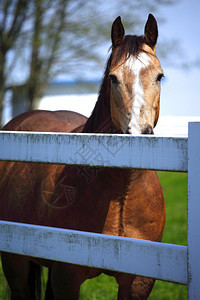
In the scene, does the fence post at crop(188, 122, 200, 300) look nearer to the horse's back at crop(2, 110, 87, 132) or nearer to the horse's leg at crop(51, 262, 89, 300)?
the horse's leg at crop(51, 262, 89, 300)

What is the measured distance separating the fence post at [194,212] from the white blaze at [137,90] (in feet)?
1.55

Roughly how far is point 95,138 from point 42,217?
0.96m

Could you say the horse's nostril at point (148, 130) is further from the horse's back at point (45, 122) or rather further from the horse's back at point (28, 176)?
the horse's back at point (45, 122)

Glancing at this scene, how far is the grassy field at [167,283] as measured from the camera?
3211 millimetres

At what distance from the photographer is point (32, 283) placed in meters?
3.00

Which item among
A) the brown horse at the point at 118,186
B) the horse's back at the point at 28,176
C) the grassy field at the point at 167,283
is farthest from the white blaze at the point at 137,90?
the grassy field at the point at 167,283

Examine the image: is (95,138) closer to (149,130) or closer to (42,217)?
(149,130)

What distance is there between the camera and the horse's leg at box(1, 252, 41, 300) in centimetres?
265

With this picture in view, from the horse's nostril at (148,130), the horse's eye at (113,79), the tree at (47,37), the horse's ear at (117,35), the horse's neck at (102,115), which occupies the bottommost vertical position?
the horse's nostril at (148,130)

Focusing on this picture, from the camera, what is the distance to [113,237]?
4.72 ft

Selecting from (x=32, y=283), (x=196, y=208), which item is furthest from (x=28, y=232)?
(x=32, y=283)

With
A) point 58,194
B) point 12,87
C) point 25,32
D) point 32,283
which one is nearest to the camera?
point 58,194

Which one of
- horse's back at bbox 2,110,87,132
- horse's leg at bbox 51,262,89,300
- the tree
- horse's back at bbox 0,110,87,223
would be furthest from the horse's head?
the tree

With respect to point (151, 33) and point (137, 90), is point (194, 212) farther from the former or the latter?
point (151, 33)
